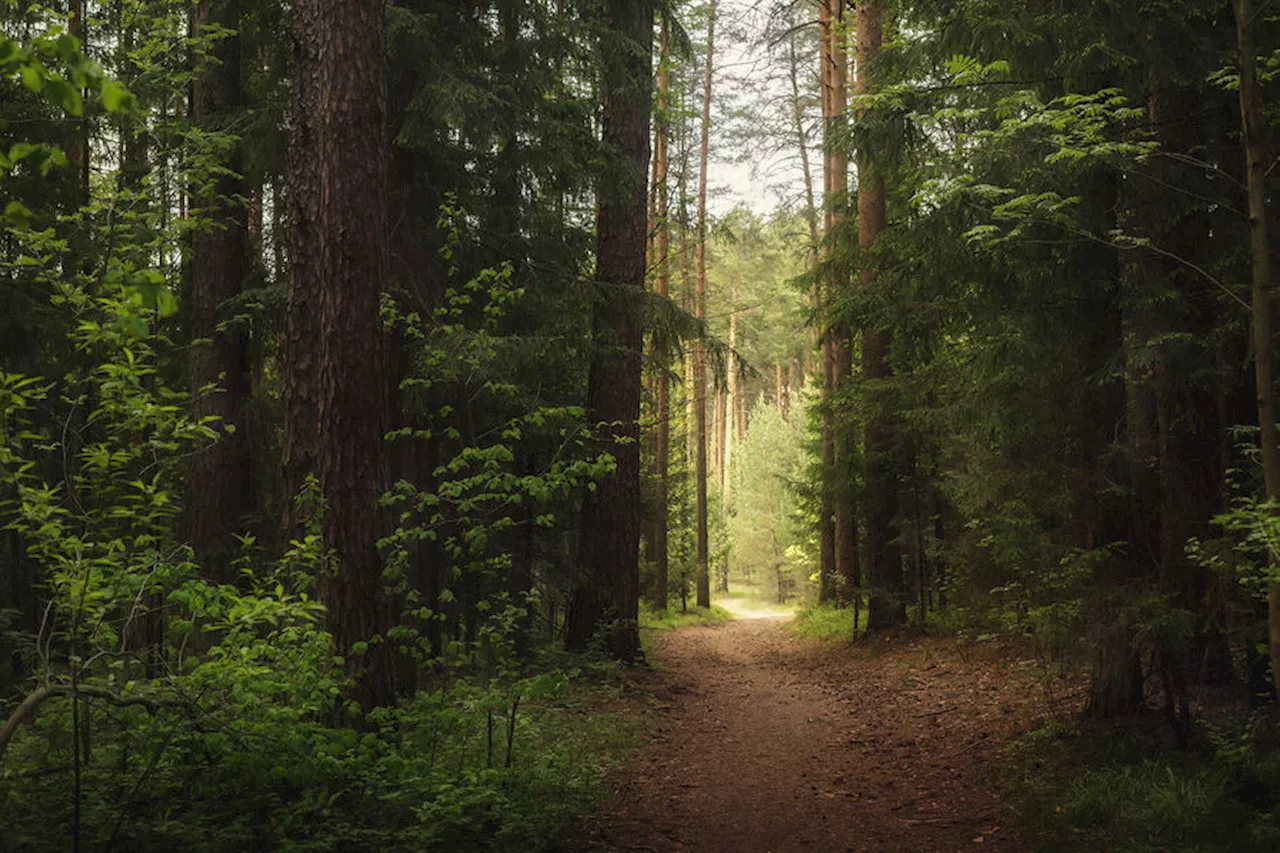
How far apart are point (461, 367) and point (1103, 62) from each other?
19.1 ft

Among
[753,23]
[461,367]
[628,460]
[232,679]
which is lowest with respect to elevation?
[232,679]

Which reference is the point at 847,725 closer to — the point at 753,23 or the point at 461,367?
the point at 461,367

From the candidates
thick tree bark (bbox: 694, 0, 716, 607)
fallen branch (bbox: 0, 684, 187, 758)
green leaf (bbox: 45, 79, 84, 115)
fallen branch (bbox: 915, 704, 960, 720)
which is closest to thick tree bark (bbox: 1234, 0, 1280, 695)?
fallen branch (bbox: 915, 704, 960, 720)

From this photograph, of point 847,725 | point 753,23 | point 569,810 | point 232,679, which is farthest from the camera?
point 753,23

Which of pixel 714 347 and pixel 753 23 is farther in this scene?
pixel 753 23

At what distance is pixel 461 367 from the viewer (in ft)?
27.3

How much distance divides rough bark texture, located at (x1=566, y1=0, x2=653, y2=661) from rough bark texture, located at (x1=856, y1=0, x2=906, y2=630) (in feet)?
12.9

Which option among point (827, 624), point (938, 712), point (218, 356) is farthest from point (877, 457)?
point (218, 356)

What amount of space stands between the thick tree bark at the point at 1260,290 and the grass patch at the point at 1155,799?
829 millimetres

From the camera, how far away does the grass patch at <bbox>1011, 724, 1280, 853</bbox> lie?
15.6ft

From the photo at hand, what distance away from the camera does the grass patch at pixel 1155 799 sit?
4742mm

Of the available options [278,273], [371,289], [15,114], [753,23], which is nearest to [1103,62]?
[371,289]

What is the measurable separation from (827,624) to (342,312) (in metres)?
14.1

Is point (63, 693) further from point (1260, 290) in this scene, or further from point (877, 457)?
point (877, 457)
